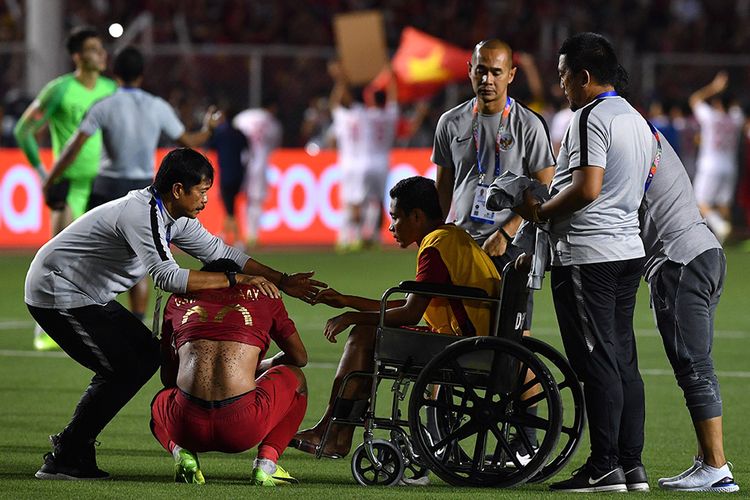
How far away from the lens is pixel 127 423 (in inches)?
332

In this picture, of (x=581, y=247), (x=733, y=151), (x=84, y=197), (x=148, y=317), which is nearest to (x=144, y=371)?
(x=581, y=247)

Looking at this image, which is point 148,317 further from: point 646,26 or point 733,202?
point 646,26

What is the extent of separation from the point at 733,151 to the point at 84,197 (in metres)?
13.8

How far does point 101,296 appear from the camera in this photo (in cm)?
680

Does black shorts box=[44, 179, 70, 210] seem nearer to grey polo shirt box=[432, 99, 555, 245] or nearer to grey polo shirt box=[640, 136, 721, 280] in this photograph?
grey polo shirt box=[432, 99, 555, 245]

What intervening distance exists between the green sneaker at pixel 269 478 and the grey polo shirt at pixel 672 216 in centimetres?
186

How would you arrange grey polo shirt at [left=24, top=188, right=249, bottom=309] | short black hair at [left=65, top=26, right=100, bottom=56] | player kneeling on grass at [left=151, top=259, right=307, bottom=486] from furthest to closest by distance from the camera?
1. short black hair at [left=65, top=26, right=100, bottom=56]
2. grey polo shirt at [left=24, top=188, right=249, bottom=309]
3. player kneeling on grass at [left=151, top=259, right=307, bottom=486]

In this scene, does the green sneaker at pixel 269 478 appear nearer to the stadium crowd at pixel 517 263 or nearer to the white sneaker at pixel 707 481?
the stadium crowd at pixel 517 263

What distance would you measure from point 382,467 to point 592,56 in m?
1.95

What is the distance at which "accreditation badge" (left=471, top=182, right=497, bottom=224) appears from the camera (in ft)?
24.8

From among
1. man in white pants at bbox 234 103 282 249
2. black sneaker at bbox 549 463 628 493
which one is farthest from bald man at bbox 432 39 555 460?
man in white pants at bbox 234 103 282 249

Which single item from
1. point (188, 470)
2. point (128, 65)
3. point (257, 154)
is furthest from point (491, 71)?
point (257, 154)

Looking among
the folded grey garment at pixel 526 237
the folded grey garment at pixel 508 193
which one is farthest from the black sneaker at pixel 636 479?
the folded grey garment at pixel 508 193

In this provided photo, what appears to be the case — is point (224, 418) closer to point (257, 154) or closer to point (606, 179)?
point (606, 179)
